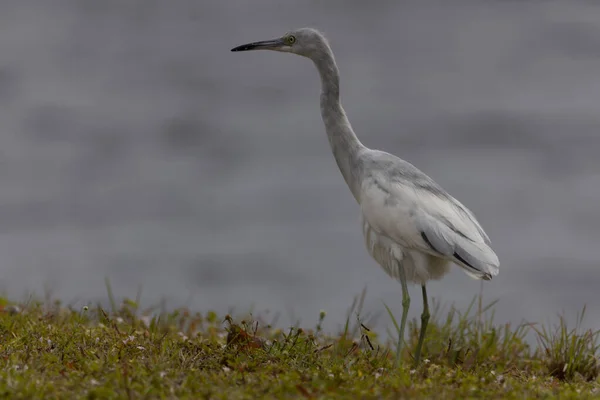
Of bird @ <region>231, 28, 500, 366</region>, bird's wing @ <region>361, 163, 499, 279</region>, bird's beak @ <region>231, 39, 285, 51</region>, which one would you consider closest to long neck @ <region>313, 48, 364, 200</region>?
bird @ <region>231, 28, 500, 366</region>

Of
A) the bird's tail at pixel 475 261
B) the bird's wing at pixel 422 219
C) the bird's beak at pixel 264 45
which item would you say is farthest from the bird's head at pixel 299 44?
the bird's tail at pixel 475 261

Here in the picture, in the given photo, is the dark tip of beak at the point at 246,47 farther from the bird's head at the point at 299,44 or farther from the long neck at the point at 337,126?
the long neck at the point at 337,126

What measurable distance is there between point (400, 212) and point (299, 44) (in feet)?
6.01

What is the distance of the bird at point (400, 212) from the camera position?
6.65 m

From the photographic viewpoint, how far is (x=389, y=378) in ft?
18.4

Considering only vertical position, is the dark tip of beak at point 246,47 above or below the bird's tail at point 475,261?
above

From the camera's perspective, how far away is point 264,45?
25.3ft

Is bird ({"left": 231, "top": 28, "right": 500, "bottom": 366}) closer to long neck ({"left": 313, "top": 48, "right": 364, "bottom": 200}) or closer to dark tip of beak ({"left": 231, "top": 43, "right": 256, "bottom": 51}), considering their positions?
long neck ({"left": 313, "top": 48, "right": 364, "bottom": 200})

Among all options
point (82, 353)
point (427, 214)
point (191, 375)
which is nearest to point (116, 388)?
point (191, 375)

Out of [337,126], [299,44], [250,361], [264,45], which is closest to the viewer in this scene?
[250,361]

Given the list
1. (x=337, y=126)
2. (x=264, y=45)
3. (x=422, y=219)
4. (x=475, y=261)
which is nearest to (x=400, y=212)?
(x=422, y=219)

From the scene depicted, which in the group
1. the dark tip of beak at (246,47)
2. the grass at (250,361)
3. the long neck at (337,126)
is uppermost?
the dark tip of beak at (246,47)

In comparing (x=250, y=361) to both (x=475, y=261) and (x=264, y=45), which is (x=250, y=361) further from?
Result: (x=264, y=45)

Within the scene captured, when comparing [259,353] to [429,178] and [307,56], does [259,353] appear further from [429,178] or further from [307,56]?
[307,56]
